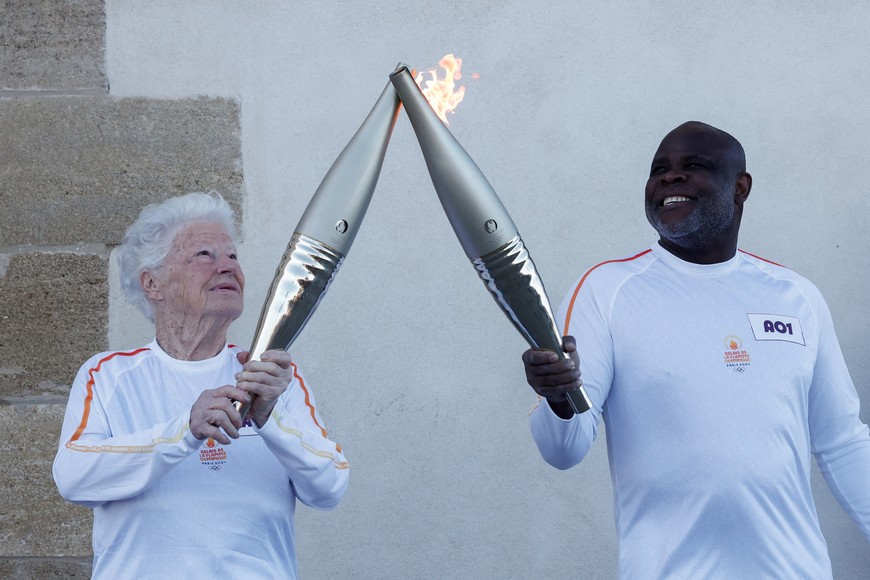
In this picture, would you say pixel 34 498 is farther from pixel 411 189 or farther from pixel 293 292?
pixel 293 292

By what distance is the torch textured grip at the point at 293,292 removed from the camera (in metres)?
1.97

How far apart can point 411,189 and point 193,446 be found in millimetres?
1355

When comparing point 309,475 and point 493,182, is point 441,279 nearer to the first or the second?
point 493,182

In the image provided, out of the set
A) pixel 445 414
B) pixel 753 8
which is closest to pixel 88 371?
pixel 445 414

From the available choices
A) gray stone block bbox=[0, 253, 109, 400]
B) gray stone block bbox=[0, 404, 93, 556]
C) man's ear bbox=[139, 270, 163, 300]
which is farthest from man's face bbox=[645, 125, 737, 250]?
gray stone block bbox=[0, 404, 93, 556]

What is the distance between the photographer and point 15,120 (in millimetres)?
3174

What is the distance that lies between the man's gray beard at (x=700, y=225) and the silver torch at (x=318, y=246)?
0.68 meters

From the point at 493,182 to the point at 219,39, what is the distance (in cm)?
86

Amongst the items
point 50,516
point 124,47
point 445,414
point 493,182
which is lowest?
point 50,516

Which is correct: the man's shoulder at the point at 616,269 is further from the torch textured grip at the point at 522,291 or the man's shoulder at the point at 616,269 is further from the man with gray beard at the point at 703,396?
the torch textured grip at the point at 522,291

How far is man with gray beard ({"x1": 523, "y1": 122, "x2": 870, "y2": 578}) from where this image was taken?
83.0 inches

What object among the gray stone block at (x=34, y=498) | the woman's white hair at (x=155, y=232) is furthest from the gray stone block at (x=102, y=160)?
the woman's white hair at (x=155, y=232)

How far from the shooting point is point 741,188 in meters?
2.52

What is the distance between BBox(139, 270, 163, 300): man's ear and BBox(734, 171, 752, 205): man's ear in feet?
4.12
